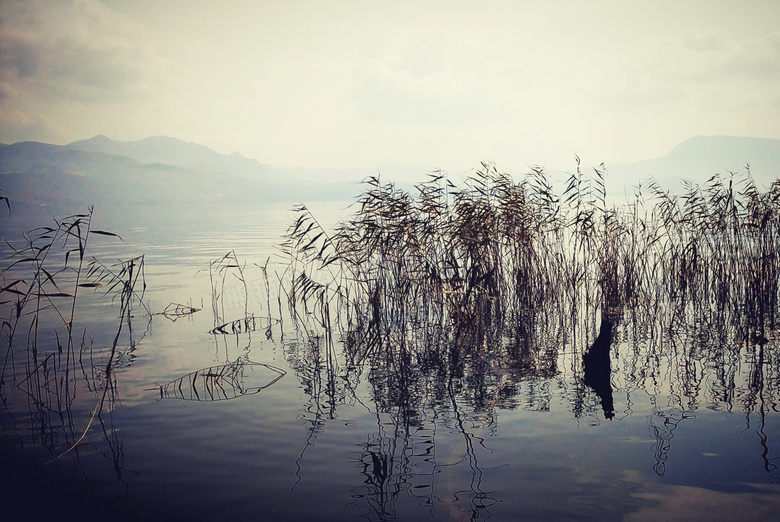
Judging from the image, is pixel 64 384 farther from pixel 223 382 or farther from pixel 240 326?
pixel 240 326

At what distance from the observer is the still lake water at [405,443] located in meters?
5.09

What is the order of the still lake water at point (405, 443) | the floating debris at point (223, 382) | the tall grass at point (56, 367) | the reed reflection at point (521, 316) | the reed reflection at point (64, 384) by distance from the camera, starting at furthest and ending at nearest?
the floating debris at point (223, 382) < the reed reflection at point (521, 316) < the tall grass at point (56, 367) < the reed reflection at point (64, 384) < the still lake water at point (405, 443)

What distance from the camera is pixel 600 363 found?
8258 mm

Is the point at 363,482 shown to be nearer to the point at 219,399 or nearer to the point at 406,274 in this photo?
the point at 219,399

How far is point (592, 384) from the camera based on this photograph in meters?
8.04

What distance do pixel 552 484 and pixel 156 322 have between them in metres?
10.8

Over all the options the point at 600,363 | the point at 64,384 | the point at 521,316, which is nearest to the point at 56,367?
the point at 64,384

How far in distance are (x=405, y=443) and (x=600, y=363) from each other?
11.9 feet

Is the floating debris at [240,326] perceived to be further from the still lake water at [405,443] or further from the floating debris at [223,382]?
the floating debris at [223,382]

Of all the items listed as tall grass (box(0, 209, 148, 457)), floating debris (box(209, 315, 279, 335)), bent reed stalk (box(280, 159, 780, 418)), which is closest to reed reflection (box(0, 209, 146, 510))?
tall grass (box(0, 209, 148, 457))

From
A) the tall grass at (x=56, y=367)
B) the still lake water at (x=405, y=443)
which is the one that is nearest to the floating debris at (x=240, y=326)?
the tall grass at (x=56, y=367)

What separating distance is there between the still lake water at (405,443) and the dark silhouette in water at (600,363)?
20 cm

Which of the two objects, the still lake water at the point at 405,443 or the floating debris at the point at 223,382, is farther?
the floating debris at the point at 223,382

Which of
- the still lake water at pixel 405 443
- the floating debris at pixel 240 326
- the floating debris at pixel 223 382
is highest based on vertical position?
the floating debris at pixel 240 326
